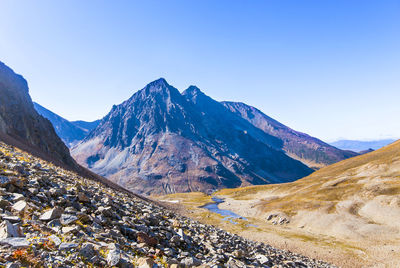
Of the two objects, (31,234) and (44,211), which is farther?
(44,211)

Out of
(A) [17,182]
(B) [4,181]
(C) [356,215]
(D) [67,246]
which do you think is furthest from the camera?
(C) [356,215]

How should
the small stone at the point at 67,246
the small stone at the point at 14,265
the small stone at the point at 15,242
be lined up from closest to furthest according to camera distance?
the small stone at the point at 14,265, the small stone at the point at 15,242, the small stone at the point at 67,246

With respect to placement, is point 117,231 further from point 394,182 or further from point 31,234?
point 394,182

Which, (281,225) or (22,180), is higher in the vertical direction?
(22,180)

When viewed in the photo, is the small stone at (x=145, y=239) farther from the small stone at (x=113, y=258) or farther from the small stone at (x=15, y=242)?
the small stone at (x=15, y=242)

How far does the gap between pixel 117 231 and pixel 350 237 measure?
70.7 m

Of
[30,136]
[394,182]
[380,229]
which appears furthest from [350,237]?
[30,136]

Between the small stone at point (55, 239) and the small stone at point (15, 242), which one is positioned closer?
the small stone at point (15, 242)

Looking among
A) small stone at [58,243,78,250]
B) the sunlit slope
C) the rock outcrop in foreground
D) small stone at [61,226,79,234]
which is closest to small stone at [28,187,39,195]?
the rock outcrop in foreground

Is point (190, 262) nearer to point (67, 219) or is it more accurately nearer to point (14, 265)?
point (67, 219)

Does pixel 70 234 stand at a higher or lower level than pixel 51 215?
lower

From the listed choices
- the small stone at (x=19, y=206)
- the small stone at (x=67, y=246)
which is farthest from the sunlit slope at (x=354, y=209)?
the small stone at (x=19, y=206)

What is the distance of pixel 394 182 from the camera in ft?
267

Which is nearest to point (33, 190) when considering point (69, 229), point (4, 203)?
point (4, 203)
